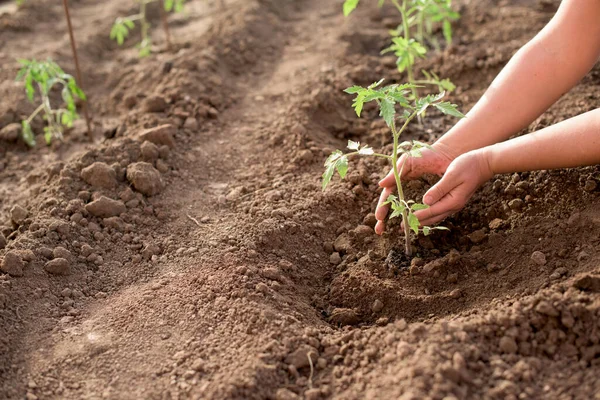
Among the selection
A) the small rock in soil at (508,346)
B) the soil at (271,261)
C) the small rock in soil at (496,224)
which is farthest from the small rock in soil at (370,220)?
the small rock in soil at (508,346)

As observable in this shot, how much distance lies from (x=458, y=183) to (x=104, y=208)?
149cm

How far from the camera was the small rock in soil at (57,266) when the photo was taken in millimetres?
2586

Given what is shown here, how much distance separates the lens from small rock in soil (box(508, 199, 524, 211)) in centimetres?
263

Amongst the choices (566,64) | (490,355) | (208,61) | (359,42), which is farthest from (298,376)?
(359,42)

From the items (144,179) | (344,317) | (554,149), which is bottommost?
(344,317)

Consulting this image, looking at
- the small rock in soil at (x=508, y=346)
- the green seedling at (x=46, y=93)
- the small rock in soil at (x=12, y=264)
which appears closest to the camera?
the small rock in soil at (x=508, y=346)

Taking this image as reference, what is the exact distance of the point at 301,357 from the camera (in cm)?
213

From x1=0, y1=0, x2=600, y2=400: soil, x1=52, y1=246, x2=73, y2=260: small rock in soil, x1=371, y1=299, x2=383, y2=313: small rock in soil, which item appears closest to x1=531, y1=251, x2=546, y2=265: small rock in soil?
x1=0, y1=0, x2=600, y2=400: soil

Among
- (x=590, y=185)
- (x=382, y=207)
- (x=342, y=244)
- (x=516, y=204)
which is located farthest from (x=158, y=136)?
(x=590, y=185)

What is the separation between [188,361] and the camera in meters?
2.18

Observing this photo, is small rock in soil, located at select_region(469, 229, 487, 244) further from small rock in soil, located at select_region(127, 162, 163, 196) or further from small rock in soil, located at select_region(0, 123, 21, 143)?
→ small rock in soil, located at select_region(0, 123, 21, 143)

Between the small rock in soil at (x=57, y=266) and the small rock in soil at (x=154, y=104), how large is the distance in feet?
4.31

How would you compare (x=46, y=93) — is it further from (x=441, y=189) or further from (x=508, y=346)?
(x=508, y=346)

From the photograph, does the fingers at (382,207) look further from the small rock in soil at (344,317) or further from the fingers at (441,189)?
the small rock in soil at (344,317)
